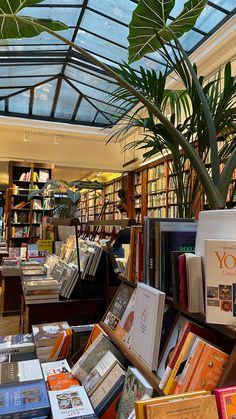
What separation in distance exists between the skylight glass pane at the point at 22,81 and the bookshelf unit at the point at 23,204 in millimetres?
1776

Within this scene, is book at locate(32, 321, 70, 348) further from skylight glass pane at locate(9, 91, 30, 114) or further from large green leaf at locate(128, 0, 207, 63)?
skylight glass pane at locate(9, 91, 30, 114)

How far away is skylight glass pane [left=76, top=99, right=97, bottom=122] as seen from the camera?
22.8 feet

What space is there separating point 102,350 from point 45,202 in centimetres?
529

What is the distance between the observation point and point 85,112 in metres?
7.16

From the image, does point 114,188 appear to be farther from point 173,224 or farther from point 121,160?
point 173,224

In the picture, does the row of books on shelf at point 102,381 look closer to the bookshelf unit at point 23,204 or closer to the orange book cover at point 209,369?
the orange book cover at point 209,369

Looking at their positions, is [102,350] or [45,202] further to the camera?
[45,202]

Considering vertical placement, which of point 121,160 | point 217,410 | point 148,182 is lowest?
point 217,410

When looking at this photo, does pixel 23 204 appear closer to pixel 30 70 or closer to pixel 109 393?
pixel 30 70

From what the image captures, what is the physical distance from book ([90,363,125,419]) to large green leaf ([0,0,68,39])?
4.71 ft

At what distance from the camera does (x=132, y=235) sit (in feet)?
4.91

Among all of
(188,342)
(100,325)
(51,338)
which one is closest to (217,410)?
(188,342)

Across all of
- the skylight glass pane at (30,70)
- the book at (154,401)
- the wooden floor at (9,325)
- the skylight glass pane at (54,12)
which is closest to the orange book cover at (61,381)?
the book at (154,401)

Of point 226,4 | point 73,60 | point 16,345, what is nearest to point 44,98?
point 73,60
